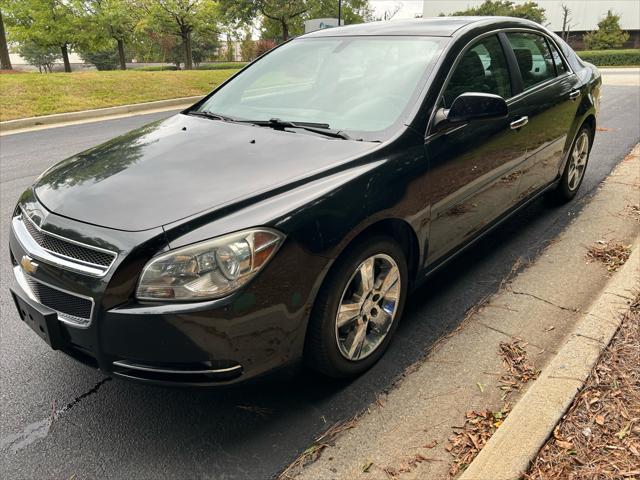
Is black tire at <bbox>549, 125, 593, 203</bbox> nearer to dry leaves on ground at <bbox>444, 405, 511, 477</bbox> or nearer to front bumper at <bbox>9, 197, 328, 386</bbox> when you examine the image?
dry leaves on ground at <bbox>444, 405, 511, 477</bbox>

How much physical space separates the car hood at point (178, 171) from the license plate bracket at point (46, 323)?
0.40 meters

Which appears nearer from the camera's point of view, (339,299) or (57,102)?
(339,299)

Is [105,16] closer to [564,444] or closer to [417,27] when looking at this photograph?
[417,27]

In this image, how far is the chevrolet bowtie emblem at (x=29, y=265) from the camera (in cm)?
222

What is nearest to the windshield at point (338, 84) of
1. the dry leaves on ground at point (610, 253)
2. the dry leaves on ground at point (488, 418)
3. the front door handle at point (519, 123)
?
the front door handle at point (519, 123)

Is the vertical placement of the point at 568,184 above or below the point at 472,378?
above

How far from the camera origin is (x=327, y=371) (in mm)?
2475

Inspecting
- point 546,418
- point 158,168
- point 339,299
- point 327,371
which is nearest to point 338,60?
point 158,168

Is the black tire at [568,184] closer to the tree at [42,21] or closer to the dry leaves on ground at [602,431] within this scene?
the dry leaves on ground at [602,431]

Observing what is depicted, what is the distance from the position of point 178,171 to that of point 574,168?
4.02 meters

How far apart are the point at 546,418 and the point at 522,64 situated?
2686 millimetres

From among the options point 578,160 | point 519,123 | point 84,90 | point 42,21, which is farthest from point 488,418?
point 42,21

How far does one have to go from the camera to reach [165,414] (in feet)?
7.98

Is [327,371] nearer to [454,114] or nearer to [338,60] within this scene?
[454,114]
